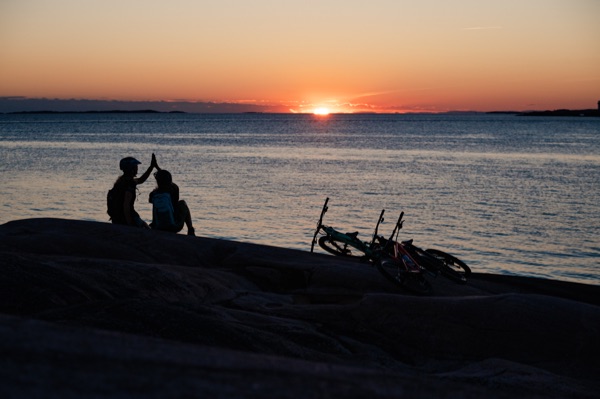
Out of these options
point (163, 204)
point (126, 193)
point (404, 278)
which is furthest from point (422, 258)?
point (126, 193)

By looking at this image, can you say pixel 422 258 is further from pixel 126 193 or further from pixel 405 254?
pixel 126 193

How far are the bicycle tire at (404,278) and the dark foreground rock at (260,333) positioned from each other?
15 centimetres

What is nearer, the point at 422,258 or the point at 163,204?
the point at 422,258

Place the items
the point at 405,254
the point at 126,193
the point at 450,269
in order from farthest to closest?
the point at 126,193 < the point at 450,269 < the point at 405,254

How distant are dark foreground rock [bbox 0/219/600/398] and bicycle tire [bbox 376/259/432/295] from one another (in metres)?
0.15

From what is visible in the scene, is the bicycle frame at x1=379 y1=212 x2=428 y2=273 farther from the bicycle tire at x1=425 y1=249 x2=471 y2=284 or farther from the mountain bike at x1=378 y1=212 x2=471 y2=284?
the bicycle tire at x1=425 y1=249 x2=471 y2=284

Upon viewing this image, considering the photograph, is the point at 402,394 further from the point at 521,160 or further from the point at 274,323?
the point at 521,160

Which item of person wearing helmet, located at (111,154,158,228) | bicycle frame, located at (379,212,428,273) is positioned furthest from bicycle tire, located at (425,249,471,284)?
person wearing helmet, located at (111,154,158,228)

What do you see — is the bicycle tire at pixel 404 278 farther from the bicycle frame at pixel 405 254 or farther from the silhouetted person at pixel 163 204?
the silhouetted person at pixel 163 204

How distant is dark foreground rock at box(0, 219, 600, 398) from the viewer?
3744 mm

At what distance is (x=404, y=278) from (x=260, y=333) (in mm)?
5062

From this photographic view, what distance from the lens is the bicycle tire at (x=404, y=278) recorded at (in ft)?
39.1

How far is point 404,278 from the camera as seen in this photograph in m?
12.1

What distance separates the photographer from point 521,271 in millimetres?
22703
